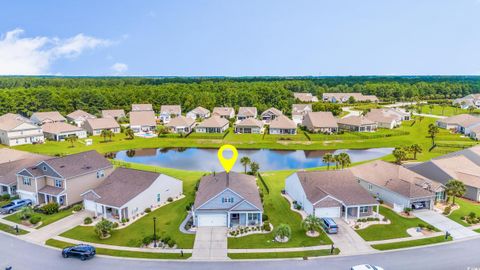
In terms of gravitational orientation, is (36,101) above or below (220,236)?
above

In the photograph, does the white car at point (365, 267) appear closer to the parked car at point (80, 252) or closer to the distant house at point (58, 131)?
the parked car at point (80, 252)

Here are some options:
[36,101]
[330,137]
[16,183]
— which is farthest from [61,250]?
[36,101]

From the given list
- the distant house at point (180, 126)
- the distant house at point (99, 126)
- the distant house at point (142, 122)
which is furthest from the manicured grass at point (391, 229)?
the distant house at point (99, 126)

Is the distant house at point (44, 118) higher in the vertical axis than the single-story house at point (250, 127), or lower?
higher

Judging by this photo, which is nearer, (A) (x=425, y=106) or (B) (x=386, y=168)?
(B) (x=386, y=168)

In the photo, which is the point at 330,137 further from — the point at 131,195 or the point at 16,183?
the point at 16,183

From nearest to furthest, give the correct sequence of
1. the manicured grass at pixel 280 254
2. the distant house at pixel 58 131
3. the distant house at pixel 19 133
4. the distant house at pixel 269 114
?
the manicured grass at pixel 280 254, the distant house at pixel 19 133, the distant house at pixel 58 131, the distant house at pixel 269 114

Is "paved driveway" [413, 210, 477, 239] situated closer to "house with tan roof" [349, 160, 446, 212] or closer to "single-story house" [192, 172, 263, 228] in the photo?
"house with tan roof" [349, 160, 446, 212]
